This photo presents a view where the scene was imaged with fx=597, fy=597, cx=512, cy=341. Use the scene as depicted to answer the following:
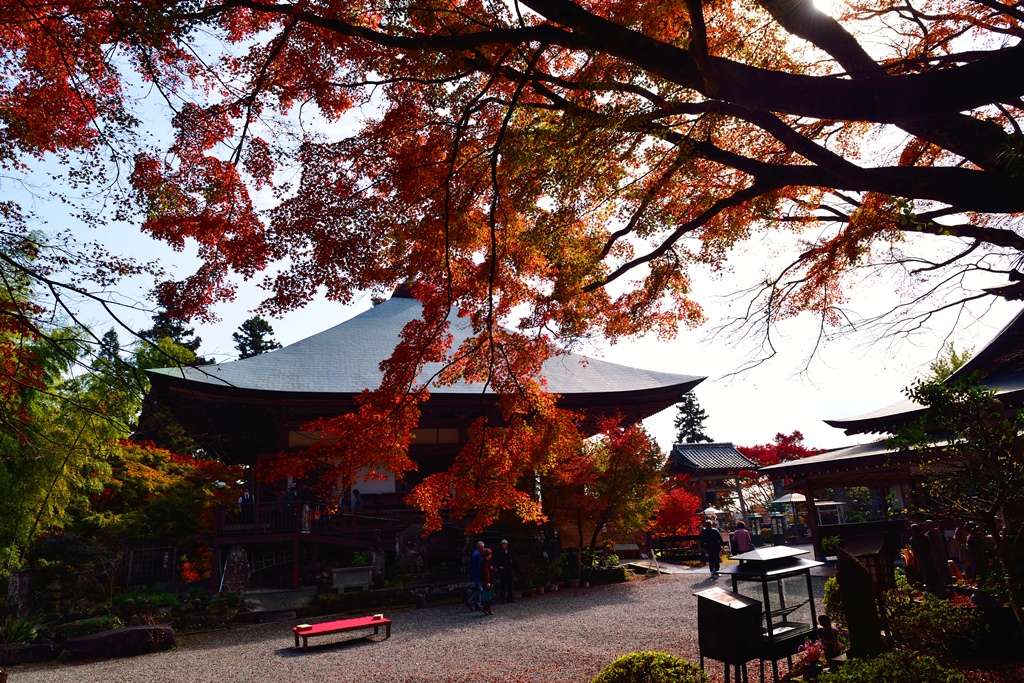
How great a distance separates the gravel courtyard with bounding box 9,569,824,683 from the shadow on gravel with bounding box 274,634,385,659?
0.01m

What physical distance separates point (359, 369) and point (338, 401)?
200 cm

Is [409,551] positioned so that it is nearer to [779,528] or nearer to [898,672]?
[898,672]

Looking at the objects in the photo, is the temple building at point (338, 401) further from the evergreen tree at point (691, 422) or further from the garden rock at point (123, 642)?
the evergreen tree at point (691, 422)

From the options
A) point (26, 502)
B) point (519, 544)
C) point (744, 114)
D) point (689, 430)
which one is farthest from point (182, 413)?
point (689, 430)

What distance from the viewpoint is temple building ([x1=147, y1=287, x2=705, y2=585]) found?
13336 mm

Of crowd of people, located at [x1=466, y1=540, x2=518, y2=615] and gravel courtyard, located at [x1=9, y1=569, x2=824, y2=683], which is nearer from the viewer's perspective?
gravel courtyard, located at [x1=9, y1=569, x2=824, y2=683]

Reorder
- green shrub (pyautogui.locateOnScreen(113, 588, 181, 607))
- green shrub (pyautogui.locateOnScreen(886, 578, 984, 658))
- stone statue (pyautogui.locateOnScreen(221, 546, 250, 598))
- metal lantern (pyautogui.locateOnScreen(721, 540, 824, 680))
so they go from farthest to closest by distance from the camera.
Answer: stone statue (pyautogui.locateOnScreen(221, 546, 250, 598)) < green shrub (pyautogui.locateOnScreen(113, 588, 181, 607)) < green shrub (pyautogui.locateOnScreen(886, 578, 984, 658)) < metal lantern (pyautogui.locateOnScreen(721, 540, 824, 680))

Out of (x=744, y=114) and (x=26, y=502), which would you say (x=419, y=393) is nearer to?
(x=744, y=114)

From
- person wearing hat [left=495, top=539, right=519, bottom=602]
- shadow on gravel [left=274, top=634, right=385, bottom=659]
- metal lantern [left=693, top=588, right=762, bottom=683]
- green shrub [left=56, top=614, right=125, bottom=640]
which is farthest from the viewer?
person wearing hat [left=495, top=539, right=519, bottom=602]

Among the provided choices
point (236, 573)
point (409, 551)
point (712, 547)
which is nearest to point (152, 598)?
point (236, 573)

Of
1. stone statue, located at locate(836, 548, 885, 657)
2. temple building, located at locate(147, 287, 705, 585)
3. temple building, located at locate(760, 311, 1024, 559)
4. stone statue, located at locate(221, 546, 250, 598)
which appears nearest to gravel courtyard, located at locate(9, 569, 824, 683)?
stone statue, located at locate(221, 546, 250, 598)

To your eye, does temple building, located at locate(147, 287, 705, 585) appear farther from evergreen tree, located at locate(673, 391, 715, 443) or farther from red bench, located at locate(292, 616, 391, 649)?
evergreen tree, located at locate(673, 391, 715, 443)

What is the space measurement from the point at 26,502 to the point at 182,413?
5245 millimetres

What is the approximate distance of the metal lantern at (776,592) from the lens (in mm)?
4973
